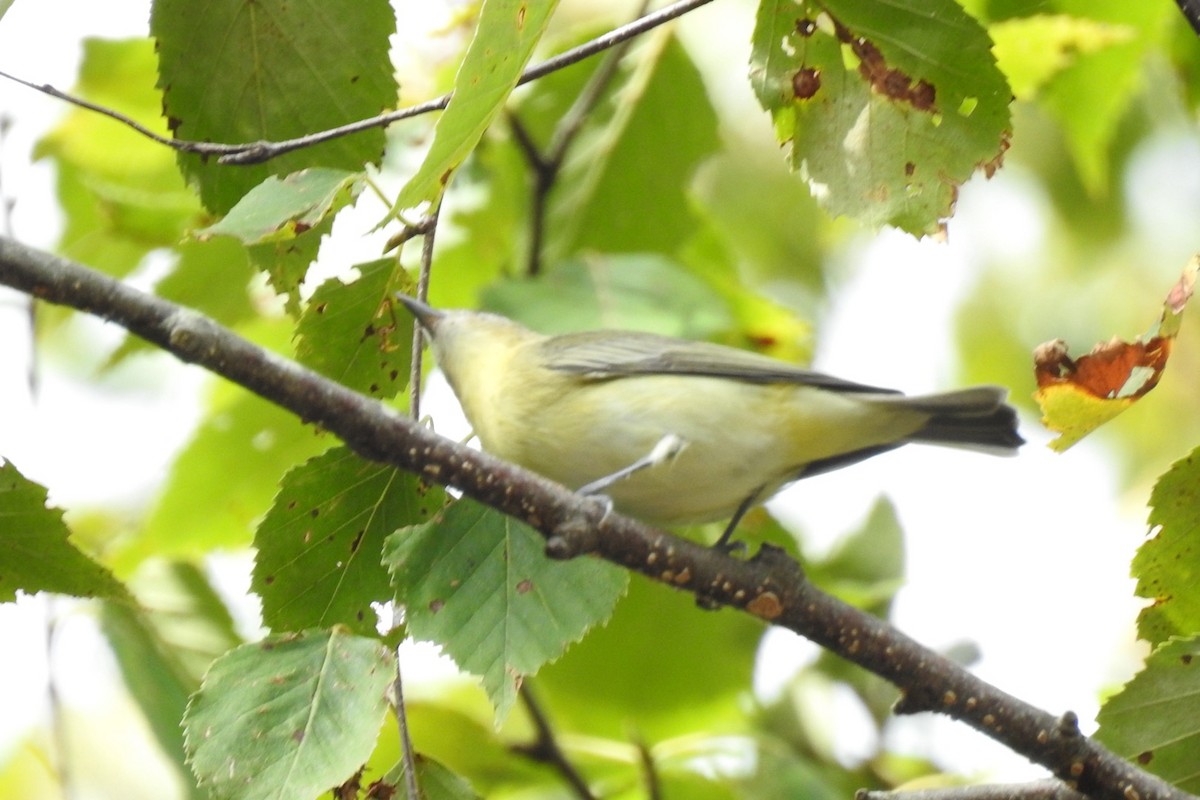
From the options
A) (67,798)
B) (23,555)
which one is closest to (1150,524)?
(23,555)

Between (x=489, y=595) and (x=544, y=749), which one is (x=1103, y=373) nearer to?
(x=489, y=595)

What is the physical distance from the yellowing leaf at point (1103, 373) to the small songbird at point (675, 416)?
1.05m

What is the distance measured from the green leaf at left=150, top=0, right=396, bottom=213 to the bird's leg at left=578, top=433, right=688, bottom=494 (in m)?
0.89

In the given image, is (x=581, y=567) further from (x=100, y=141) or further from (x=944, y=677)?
(x=100, y=141)

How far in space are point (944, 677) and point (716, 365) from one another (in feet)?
3.98

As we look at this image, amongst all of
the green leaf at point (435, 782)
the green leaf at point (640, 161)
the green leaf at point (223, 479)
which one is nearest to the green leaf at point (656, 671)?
the green leaf at point (223, 479)

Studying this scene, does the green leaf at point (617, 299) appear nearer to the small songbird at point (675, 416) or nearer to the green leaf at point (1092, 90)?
the small songbird at point (675, 416)

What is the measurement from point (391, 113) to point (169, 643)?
1424mm

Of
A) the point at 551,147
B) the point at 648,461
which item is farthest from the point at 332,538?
the point at 551,147

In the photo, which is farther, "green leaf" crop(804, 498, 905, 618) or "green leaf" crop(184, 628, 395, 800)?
"green leaf" crop(804, 498, 905, 618)

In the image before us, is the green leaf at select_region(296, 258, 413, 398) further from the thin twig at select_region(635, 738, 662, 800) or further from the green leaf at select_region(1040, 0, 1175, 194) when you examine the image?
the green leaf at select_region(1040, 0, 1175, 194)

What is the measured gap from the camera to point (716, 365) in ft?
9.78

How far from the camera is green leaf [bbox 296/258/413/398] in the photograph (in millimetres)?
1990

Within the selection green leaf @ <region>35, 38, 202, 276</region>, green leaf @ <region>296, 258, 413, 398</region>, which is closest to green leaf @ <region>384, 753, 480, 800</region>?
green leaf @ <region>296, 258, 413, 398</region>
